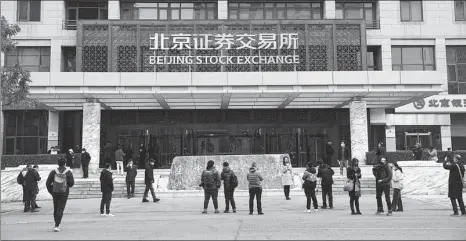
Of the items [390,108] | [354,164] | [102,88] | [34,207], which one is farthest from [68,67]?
[354,164]

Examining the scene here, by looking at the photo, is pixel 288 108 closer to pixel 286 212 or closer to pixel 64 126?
pixel 64 126

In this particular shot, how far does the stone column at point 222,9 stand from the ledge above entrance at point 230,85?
29.3 feet

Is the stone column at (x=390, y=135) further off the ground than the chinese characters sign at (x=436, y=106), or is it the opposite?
the chinese characters sign at (x=436, y=106)

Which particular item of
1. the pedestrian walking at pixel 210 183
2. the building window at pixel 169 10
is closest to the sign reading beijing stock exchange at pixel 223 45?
the building window at pixel 169 10

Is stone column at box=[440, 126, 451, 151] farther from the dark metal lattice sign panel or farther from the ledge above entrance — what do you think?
the dark metal lattice sign panel

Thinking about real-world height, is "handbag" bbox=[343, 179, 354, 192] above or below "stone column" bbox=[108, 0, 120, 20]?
below

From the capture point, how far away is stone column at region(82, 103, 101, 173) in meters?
26.4

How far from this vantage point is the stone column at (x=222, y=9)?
33.9 meters

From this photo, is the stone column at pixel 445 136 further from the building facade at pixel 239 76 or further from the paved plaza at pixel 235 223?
the paved plaza at pixel 235 223

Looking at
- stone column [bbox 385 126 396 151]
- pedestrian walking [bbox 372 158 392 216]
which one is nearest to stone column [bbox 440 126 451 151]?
stone column [bbox 385 126 396 151]

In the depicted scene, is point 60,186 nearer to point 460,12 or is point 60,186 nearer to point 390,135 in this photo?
point 390,135

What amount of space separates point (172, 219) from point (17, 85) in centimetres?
999

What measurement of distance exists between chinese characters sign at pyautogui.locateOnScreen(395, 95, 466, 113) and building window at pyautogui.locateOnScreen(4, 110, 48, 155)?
23.7 metres

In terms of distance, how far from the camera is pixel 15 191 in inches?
Result: 799
